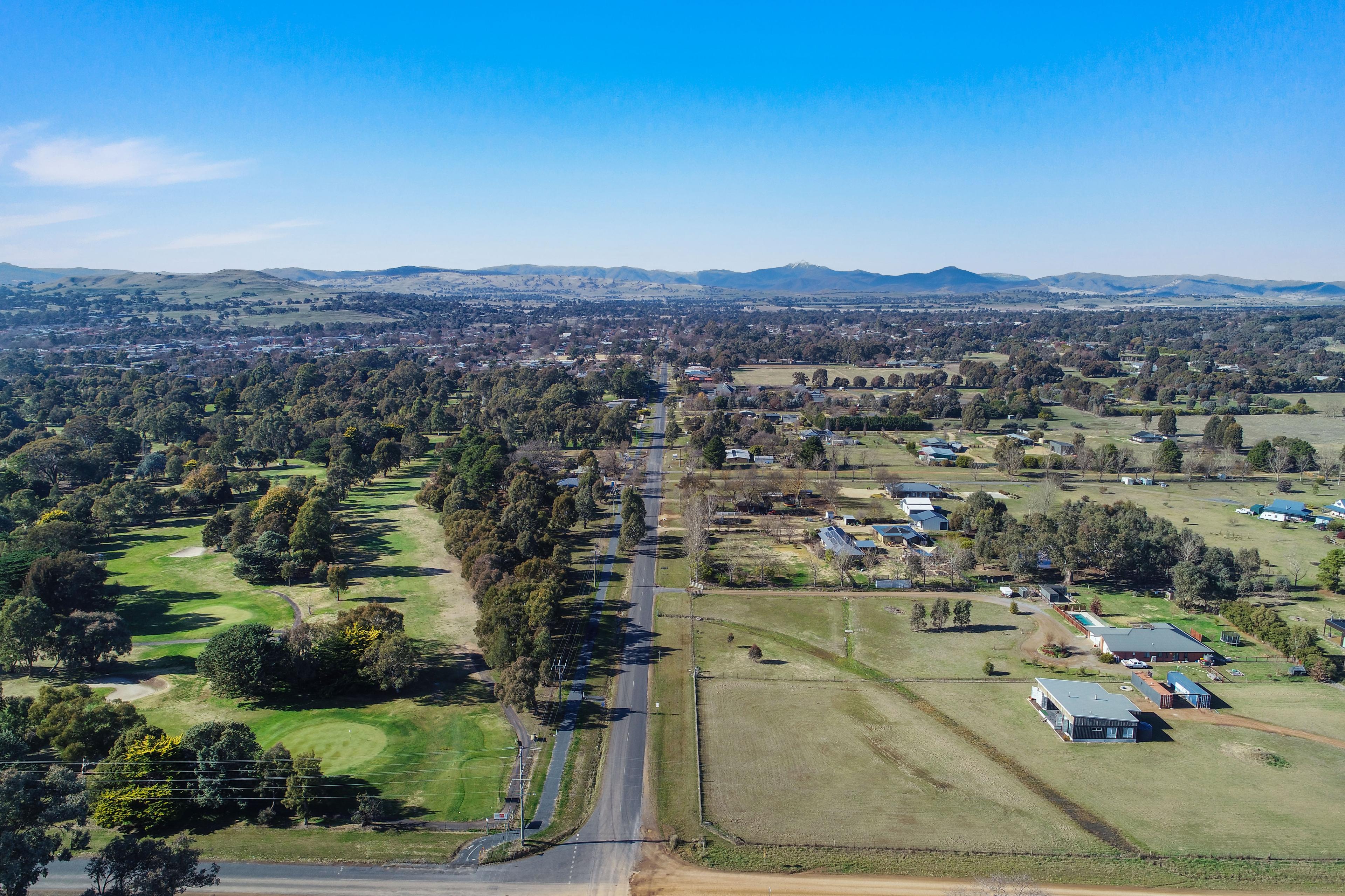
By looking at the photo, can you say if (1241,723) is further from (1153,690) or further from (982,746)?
(982,746)

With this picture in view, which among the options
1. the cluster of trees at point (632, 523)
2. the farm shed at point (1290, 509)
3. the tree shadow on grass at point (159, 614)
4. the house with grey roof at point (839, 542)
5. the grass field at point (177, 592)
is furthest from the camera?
the farm shed at point (1290, 509)

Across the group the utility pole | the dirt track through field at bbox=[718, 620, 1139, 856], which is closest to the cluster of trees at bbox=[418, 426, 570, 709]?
the utility pole

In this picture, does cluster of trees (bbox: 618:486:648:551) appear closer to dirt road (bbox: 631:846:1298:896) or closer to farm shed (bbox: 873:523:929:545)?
farm shed (bbox: 873:523:929:545)

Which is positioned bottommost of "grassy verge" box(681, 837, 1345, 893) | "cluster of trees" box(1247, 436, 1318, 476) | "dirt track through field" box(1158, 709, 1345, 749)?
"grassy verge" box(681, 837, 1345, 893)

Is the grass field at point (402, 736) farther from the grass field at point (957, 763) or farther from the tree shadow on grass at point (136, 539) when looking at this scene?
the tree shadow on grass at point (136, 539)

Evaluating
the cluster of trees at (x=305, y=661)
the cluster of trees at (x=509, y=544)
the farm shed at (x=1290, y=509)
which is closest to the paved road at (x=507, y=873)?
the cluster of trees at (x=509, y=544)

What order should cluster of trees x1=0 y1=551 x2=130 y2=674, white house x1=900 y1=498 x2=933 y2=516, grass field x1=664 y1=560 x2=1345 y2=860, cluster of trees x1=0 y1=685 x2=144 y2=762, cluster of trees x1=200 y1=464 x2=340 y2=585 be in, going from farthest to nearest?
white house x1=900 y1=498 x2=933 y2=516 → cluster of trees x1=200 y1=464 x2=340 y2=585 → cluster of trees x1=0 y1=551 x2=130 y2=674 → cluster of trees x1=0 y1=685 x2=144 y2=762 → grass field x1=664 y1=560 x2=1345 y2=860

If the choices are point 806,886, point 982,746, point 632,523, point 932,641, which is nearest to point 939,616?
point 932,641
